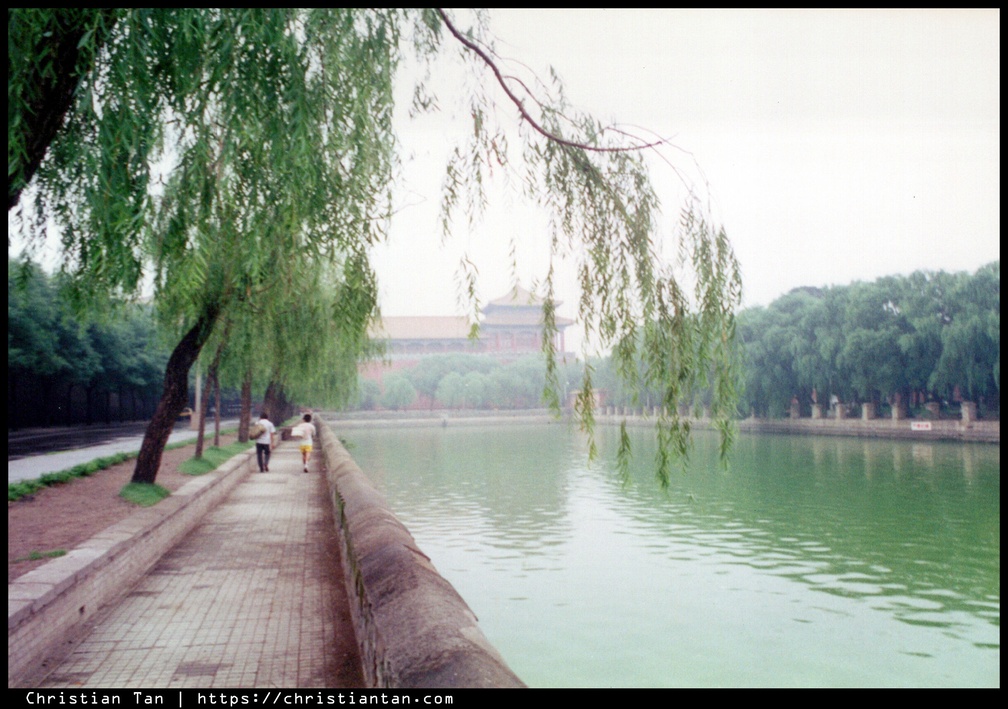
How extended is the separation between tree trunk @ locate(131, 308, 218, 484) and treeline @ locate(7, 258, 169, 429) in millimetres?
3520

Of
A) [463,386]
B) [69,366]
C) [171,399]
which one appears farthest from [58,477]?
[463,386]

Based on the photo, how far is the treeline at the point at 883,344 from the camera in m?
32.6

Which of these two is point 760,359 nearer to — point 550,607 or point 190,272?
point 550,607

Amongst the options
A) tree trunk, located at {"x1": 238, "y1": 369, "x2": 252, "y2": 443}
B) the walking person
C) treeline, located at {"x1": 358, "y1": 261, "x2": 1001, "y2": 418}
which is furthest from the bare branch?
treeline, located at {"x1": 358, "y1": 261, "x2": 1001, "y2": 418}

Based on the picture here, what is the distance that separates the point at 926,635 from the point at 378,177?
6.80 meters

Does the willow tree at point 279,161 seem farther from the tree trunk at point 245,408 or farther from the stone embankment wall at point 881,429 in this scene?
the stone embankment wall at point 881,429

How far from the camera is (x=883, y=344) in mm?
35812

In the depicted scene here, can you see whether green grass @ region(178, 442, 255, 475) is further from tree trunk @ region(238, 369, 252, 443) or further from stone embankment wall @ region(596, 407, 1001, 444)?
stone embankment wall @ region(596, 407, 1001, 444)

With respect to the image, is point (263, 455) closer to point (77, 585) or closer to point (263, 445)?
point (263, 445)

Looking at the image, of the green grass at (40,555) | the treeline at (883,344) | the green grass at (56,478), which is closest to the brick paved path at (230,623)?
the green grass at (40,555)

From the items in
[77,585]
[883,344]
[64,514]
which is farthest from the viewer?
[883,344]

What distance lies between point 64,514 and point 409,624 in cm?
642

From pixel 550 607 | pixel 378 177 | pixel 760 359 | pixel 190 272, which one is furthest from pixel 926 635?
pixel 760 359

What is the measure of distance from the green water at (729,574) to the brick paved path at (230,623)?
6.96ft
